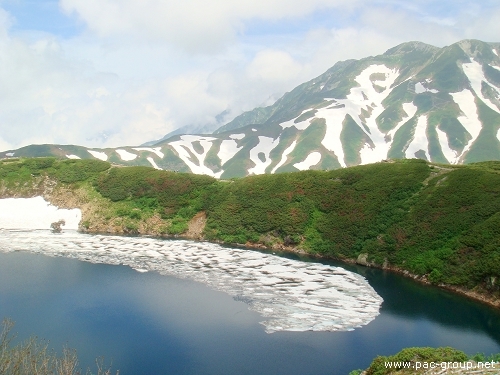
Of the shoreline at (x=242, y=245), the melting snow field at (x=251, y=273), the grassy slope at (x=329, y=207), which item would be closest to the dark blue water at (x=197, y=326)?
the shoreline at (x=242, y=245)

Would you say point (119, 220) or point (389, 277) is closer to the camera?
point (389, 277)

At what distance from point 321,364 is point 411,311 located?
1387 centimetres

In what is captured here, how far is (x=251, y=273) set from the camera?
46219 mm

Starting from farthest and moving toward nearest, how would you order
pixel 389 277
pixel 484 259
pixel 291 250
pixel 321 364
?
pixel 291 250
pixel 389 277
pixel 484 259
pixel 321 364

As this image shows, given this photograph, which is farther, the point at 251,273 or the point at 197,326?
the point at 251,273

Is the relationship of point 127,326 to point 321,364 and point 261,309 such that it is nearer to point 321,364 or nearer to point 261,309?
point 261,309

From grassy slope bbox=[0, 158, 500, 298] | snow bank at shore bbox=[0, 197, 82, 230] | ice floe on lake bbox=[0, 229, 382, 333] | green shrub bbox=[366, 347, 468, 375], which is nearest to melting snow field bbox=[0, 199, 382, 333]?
ice floe on lake bbox=[0, 229, 382, 333]

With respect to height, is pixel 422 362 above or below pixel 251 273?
above

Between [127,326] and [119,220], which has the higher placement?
[119,220]

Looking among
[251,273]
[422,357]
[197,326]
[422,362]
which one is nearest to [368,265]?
[251,273]

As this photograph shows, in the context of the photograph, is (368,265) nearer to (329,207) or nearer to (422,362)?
(329,207)

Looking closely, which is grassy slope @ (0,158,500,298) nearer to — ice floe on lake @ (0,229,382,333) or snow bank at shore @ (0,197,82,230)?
snow bank at shore @ (0,197,82,230)

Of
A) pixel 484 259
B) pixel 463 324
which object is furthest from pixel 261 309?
pixel 484 259

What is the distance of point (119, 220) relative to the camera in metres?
67.7
